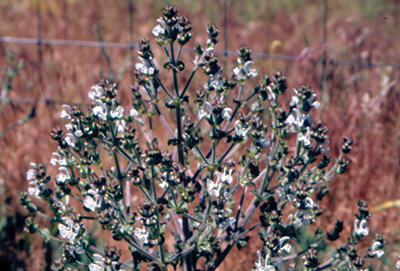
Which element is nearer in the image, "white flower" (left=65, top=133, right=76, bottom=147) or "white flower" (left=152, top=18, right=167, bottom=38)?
"white flower" (left=152, top=18, right=167, bottom=38)

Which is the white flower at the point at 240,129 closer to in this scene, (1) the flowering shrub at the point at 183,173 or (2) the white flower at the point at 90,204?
(1) the flowering shrub at the point at 183,173

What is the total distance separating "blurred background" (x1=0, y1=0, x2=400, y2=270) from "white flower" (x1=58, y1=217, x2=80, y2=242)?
659mm

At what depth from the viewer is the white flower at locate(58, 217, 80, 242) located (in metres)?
1.56

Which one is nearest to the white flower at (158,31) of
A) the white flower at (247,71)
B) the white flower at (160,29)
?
the white flower at (160,29)

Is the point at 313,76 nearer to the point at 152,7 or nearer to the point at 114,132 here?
the point at 114,132

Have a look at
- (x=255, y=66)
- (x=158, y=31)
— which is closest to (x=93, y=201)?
(x=158, y=31)

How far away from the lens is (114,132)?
161 centimetres

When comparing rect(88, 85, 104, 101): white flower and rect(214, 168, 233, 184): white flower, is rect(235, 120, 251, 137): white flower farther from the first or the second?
rect(88, 85, 104, 101): white flower

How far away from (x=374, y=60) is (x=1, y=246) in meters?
3.24

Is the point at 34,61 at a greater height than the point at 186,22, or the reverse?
the point at 34,61

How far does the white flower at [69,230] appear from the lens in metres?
1.56

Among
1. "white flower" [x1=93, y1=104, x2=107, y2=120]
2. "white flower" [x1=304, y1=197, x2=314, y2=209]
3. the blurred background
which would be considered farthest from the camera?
the blurred background

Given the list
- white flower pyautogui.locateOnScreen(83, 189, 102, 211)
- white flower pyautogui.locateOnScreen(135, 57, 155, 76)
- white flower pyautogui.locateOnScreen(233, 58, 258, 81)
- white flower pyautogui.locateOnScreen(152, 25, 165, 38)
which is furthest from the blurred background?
white flower pyautogui.locateOnScreen(152, 25, 165, 38)

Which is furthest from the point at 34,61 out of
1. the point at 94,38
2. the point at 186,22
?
the point at 186,22
